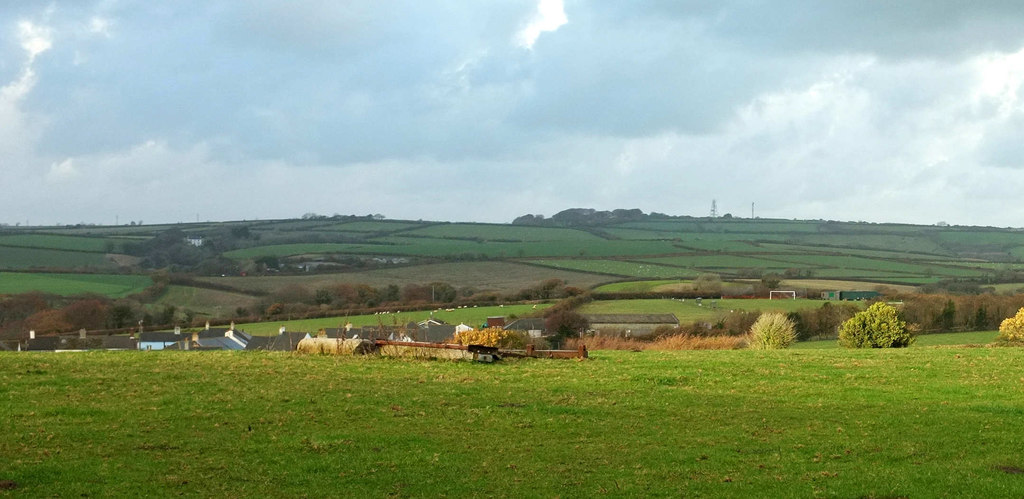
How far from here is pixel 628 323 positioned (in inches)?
2800

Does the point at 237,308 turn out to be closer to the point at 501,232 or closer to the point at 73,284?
the point at 73,284

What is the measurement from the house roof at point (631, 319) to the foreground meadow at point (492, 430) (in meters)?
49.9

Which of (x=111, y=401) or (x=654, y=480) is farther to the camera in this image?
(x=111, y=401)

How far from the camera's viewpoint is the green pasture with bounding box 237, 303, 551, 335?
6875 centimetres

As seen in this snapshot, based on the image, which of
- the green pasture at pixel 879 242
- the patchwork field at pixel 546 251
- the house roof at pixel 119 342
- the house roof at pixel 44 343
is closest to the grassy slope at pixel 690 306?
the patchwork field at pixel 546 251

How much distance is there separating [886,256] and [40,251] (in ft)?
344

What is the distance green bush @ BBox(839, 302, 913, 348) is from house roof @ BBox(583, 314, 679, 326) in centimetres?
3503

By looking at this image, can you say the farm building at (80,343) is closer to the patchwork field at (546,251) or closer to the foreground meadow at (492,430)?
the patchwork field at (546,251)

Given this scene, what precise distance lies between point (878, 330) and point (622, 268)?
7170 cm

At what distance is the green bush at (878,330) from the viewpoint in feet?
115

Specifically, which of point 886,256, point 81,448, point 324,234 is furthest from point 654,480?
point 324,234

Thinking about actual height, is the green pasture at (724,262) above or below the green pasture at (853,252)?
below

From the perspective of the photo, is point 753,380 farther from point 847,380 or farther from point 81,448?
point 81,448

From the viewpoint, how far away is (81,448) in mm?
12305
